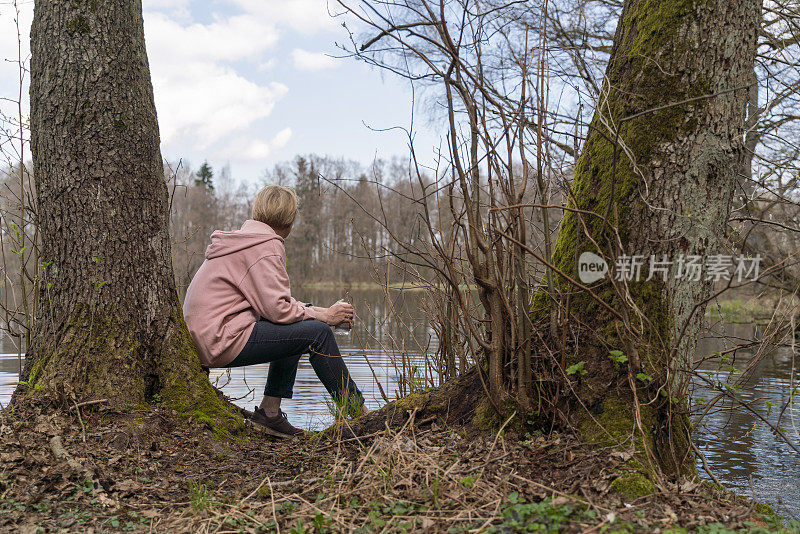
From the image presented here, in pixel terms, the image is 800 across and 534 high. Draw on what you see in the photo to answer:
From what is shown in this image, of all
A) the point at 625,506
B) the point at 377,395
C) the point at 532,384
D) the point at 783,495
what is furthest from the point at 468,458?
the point at 377,395

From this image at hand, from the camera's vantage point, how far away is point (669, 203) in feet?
9.58

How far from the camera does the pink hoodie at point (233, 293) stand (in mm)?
3916

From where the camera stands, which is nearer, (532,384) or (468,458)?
(468,458)

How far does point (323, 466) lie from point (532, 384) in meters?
1.08

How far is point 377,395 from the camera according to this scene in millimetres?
6488

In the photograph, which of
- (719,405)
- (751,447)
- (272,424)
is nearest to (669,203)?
(719,405)

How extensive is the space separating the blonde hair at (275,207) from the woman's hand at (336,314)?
1.98 ft

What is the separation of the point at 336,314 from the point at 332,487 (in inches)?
65.6

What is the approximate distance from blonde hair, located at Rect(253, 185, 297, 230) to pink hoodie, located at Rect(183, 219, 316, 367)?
0.17m

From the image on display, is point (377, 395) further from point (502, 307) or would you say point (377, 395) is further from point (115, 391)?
point (502, 307)

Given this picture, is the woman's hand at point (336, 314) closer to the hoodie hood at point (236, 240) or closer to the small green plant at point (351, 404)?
the small green plant at point (351, 404)

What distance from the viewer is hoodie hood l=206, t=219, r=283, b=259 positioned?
3.93 metres

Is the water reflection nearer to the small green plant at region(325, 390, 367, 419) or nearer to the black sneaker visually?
the small green plant at region(325, 390, 367, 419)

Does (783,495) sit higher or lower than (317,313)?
lower
